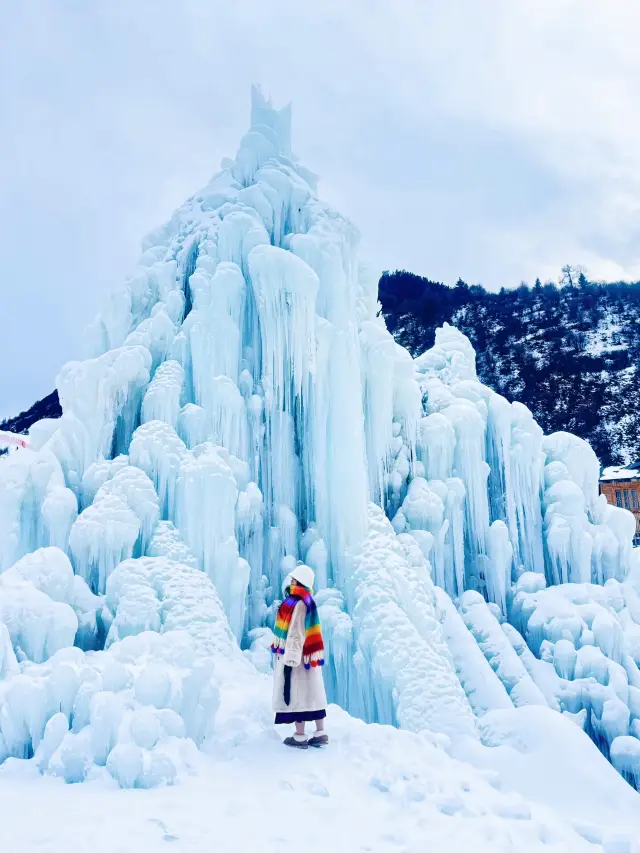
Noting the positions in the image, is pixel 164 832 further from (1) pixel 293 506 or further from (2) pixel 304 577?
(1) pixel 293 506

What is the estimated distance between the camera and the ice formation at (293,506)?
300 inches

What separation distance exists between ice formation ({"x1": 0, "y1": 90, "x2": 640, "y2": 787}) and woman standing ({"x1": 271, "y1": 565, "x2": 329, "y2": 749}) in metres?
Result: 0.57

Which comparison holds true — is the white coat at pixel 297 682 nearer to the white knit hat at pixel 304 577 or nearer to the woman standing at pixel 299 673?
the woman standing at pixel 299 673

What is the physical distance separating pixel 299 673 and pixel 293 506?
5.09m

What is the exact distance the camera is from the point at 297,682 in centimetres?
486

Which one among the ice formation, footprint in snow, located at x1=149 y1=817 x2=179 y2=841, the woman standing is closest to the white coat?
the woman standing

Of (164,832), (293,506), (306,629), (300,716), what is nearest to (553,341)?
(293,506)

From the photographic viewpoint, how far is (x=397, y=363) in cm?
1198

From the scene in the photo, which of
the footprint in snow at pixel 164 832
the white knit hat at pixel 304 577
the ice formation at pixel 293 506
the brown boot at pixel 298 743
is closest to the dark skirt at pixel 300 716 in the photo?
the brown boot at pixel 298 743

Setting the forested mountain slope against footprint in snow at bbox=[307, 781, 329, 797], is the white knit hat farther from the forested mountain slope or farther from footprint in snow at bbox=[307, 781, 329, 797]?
the forested mountain slope

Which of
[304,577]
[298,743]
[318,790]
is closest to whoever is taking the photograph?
[318,790]

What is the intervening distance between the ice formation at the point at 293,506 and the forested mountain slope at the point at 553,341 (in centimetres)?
3613

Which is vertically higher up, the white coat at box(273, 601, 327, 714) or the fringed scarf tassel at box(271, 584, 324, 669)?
the fringed scarf tassel at box(271, 584, 324, 669)

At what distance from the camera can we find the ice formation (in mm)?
7609
